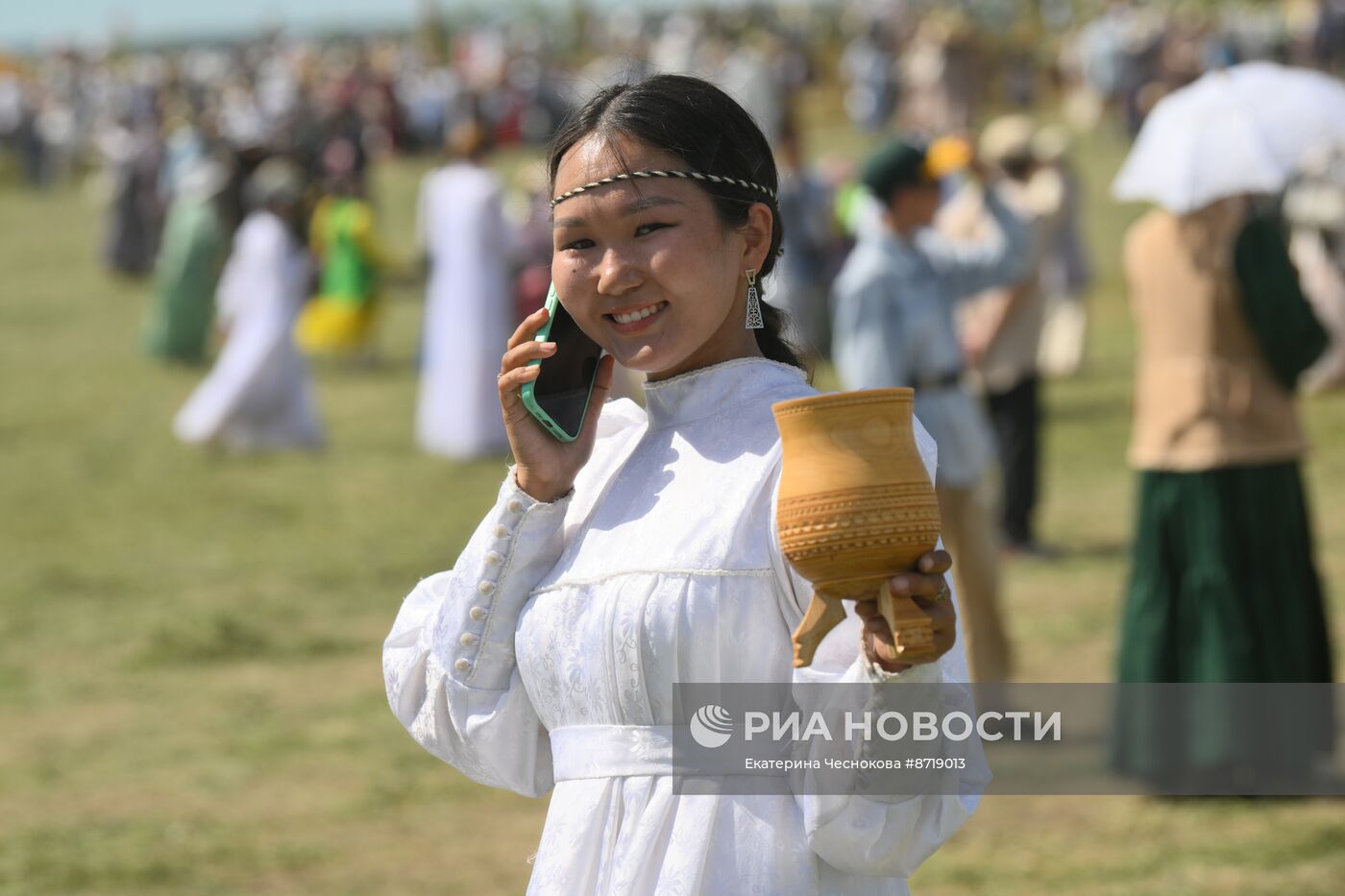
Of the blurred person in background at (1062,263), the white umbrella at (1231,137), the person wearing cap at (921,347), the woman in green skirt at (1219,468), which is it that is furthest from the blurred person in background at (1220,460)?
the blurred person in background at (1062,263)

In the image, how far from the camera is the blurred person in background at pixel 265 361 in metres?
13.0

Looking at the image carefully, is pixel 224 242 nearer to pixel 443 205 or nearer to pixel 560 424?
pixel 443 205

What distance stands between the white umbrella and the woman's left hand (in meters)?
3.54

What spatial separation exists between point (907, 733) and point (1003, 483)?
7.36 meters

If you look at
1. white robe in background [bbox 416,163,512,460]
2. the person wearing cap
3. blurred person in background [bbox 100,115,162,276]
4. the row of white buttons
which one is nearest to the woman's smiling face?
the row of white buttons

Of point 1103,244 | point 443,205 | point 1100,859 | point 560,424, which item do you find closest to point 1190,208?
point 1100,859

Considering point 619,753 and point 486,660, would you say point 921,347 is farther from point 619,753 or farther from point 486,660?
point 619,753

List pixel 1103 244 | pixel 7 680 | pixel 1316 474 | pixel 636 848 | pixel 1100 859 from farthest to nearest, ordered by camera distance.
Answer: pixel 1103 244 → pixel 1316 474 → pixel 7 680 → pixel 1100 859 → pixel 636 848

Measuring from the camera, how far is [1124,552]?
9188mm

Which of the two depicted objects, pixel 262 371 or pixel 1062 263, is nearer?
pixel 262 371

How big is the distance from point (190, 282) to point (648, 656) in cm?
1582

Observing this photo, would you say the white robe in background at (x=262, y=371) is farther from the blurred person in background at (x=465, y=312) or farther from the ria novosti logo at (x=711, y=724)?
the ria novosti logo at (x=711, y=724)

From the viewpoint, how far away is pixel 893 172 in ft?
20.6

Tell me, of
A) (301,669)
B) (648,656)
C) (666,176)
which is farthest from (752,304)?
(301,669)
